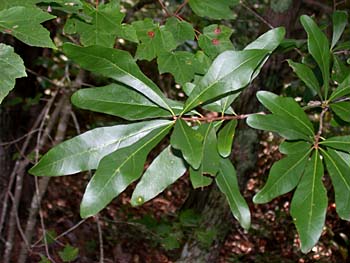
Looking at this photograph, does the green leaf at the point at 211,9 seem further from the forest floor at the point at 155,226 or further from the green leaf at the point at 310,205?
the forest floor at the point at 155,226

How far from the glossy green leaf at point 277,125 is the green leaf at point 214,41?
0.37 meters

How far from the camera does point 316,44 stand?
1.01 m

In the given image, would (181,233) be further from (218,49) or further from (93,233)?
(218,49)

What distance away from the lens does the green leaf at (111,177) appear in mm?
868

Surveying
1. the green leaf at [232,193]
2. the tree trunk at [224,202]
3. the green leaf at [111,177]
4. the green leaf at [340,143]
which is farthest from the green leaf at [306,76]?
the tree trunk at [224,202]

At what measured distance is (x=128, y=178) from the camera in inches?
34.6

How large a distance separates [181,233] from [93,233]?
1.07 m

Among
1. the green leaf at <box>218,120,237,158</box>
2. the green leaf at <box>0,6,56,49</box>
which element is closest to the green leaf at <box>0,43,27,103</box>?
the green leaf at <box>0,6,56,49</box>

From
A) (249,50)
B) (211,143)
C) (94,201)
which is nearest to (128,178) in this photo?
(94,201)

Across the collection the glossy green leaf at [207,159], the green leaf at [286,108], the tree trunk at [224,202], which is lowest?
the tree trunk at [224,202]

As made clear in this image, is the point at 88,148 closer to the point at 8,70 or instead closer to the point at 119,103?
the point at 119,103

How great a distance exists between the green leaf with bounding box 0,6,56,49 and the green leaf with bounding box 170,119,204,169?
0.91 feet

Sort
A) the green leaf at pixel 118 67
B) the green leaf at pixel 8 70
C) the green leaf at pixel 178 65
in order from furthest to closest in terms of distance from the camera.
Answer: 1. the green leaf at pixel 178 65
2. the green leaf at pixel 118 67
3. the green leaf at pixel 8 70

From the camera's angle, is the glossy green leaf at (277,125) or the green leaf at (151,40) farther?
the green leaf at (151,40)
